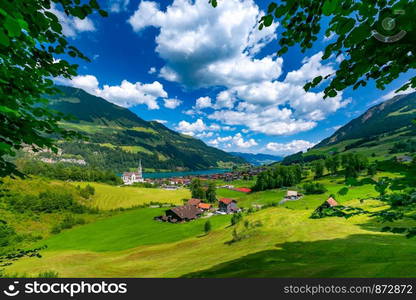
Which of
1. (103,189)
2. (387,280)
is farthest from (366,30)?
(103,189)

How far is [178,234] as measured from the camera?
51.9m

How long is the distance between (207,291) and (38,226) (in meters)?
89.0

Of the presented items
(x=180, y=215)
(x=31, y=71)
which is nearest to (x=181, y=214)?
(x=180, y=215)

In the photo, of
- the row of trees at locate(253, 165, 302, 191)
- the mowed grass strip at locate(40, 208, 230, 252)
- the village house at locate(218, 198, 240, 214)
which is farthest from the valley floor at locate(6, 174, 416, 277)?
the row of trees at locate(253, 165, 302, 191)

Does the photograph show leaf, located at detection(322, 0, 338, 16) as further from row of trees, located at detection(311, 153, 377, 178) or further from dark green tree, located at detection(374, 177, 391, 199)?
dark green tree, located at detection(374, 177, 391, 199)

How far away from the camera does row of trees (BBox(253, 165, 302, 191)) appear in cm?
10861

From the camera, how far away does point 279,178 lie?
112 m

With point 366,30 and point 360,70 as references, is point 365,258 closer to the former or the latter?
point 360,70

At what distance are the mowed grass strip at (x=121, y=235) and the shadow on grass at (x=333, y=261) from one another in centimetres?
3705

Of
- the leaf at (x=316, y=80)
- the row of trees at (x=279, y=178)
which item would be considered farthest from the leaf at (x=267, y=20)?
the row of trees at (x=279, y=178)

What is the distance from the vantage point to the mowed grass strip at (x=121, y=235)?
46.6 metres

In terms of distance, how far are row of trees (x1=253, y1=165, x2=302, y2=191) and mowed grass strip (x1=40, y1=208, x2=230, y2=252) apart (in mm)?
63123

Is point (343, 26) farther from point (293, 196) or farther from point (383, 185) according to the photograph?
point (293, 196)

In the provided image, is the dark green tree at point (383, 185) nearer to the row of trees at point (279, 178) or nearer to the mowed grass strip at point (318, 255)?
the mowed grass strip at point (318, 255)
